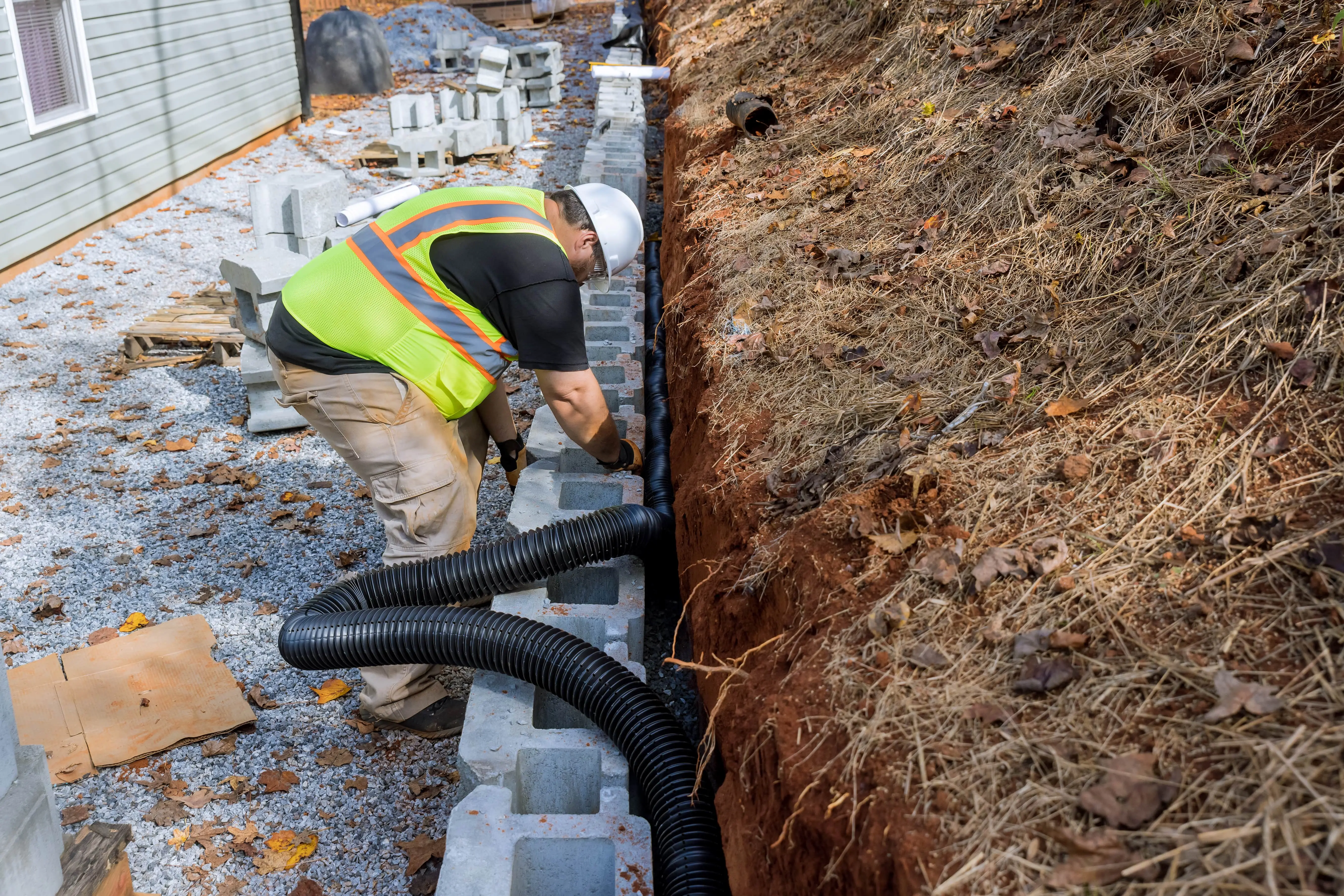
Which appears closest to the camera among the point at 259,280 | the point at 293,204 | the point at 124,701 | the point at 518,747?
the point at 518,747

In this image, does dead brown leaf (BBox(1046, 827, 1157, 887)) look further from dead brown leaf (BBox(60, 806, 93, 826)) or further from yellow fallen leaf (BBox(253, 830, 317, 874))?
dead brown leaf (BBox(60, 806, 93, 826))

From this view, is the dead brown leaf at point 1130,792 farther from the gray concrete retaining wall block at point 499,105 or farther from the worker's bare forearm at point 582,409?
the gray concrete retaining wall block at point 499,105

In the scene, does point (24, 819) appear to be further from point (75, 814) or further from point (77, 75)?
point (77, 75)

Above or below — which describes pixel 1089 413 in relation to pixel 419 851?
above

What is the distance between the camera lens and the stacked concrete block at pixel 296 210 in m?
6.46

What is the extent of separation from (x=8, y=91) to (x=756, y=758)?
26.6 ft

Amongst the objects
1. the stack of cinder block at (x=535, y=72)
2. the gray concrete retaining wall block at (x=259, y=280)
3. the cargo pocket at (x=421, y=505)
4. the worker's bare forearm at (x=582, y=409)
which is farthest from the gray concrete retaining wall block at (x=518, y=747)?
the stack of cinder block at (x=535, y=72)

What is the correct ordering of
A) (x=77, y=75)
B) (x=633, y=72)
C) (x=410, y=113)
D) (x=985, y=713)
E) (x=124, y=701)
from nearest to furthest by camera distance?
(x=985, y=713) → (x=124, y=701) → (x=77, y=75) → (x=633, y=72) → (x=410, y=113)

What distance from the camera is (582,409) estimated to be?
3.49 m

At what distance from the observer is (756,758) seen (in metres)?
2.19

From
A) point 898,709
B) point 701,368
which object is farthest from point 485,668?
point 898,709

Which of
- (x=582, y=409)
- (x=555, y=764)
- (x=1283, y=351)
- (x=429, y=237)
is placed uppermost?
(x=1283, y=351)

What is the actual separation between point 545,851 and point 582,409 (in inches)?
61.3

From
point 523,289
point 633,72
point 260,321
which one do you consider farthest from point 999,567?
point 633,72
